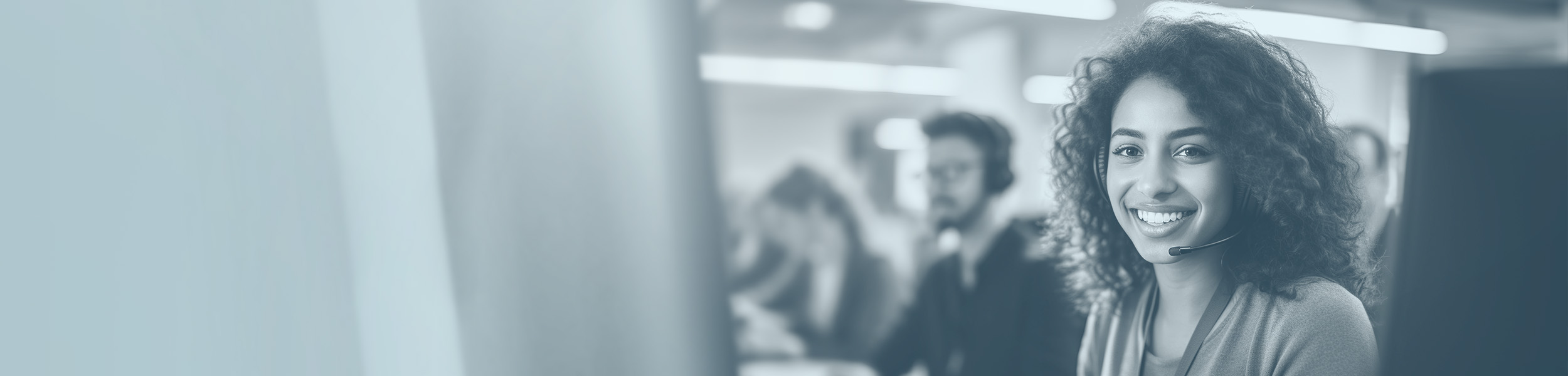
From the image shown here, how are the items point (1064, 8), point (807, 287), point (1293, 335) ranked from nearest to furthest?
point (1293, 335) → point (1064, 8) → point (807, 287)

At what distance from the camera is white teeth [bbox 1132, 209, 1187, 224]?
50 centimetres

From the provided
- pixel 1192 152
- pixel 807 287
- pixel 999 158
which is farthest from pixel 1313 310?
pixel 807 287

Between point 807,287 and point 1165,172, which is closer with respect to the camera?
point 1165,172

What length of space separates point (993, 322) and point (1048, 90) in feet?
0.58

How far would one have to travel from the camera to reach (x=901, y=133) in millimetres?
664

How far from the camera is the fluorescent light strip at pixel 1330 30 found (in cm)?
52

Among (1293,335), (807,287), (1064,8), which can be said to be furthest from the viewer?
(807,287)

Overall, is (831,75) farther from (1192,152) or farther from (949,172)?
(1192,152)

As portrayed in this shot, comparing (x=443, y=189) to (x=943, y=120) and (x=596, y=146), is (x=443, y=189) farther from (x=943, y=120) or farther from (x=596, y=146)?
(x=943, y=120)

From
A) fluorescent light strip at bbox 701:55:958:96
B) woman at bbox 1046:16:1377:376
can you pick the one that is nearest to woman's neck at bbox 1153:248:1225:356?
woman at bbox 1046:16:1377:376

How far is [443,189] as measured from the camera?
73 cm

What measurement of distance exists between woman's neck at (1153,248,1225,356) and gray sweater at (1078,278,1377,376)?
1 cm

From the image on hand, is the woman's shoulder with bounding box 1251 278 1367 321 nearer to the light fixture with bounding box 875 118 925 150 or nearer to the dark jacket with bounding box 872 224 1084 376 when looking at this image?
the dark jacket with bounding box 872 224 1084 376

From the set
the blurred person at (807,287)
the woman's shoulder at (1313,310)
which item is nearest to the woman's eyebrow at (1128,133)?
the woman's shoulder at (1313,310)
